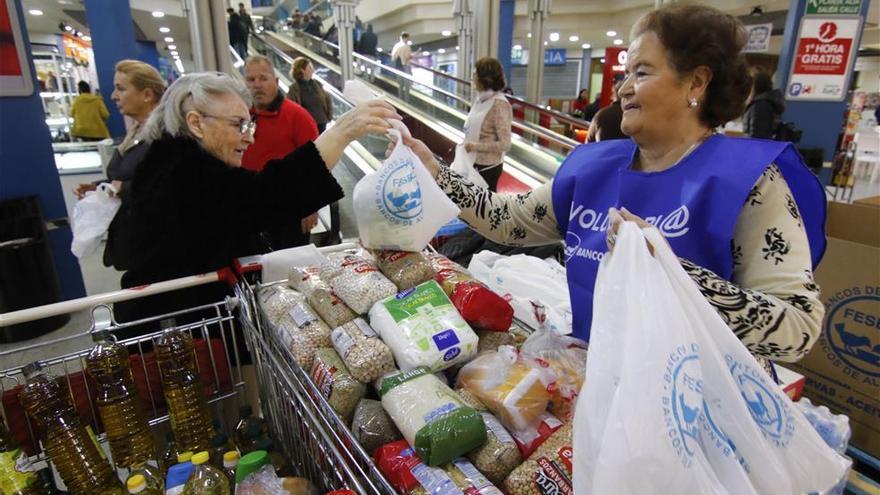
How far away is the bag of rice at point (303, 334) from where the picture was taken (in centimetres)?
117

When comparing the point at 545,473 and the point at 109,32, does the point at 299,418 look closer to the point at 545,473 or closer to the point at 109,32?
the point at 545,473

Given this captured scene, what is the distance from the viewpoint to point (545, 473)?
0.86 meters

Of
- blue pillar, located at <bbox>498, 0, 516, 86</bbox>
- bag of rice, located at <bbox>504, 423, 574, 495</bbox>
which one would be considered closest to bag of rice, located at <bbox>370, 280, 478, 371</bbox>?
bag of rice, located at <bbox>504, 423, 574, 495</bbox>

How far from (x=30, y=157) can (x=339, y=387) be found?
3916 millimetres

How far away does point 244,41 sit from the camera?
10.2m

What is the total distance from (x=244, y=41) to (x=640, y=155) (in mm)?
10769

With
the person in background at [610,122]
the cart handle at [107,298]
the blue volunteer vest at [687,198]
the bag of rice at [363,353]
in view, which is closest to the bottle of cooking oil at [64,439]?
the cart handle at [107,298]

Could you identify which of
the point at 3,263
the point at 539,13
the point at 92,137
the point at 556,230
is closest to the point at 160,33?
the point at 92,137

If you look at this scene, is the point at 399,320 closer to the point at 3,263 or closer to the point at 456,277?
the point at 456,277

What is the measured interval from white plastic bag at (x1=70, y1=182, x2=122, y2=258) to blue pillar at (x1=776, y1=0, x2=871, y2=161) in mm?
8108

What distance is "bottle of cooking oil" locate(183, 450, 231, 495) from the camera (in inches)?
41.3

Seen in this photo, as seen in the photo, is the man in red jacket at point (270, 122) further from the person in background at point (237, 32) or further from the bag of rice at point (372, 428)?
the person in background at point (237, 32)

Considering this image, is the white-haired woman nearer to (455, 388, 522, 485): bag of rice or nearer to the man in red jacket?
(455, 388, 522, 485): bag of rice

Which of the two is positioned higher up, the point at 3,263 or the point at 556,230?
the point at 556,230
